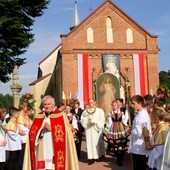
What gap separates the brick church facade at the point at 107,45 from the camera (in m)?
31.1

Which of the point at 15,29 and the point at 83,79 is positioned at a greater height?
the point at 15,29

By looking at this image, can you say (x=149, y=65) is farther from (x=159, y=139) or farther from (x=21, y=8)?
(x=159, y=139)

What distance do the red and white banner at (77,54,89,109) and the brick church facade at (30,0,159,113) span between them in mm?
334

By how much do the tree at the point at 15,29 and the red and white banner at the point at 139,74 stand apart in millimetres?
14022

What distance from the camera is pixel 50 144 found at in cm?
576

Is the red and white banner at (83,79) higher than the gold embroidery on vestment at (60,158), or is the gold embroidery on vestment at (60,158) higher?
the red and white banner at (83,79)

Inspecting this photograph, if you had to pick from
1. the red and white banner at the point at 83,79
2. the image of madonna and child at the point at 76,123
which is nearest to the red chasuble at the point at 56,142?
the image of madonna and child at the point at 76,123

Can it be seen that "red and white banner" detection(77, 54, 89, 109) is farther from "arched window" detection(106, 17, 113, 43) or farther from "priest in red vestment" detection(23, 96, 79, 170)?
"priest in red vestment" detection(23, 96, 79, 170)

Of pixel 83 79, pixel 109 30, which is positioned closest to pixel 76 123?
pixel 83 79

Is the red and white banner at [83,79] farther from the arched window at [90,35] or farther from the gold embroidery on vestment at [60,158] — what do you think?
the gold embroidery on vestment at [60,158]

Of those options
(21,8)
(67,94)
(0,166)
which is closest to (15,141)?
(0,166)

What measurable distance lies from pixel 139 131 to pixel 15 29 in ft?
46.9

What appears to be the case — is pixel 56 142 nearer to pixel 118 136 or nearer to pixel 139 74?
pixel 118 136

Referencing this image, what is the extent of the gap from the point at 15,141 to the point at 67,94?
22024 mm
